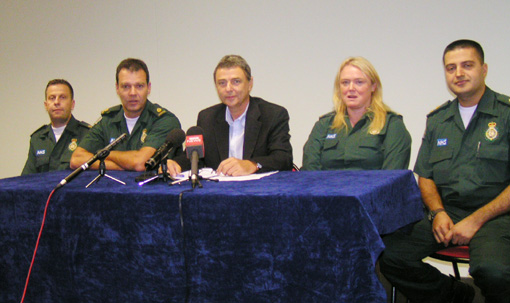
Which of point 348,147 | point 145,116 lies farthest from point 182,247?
point 145,116

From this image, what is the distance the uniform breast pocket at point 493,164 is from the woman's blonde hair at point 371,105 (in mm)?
572

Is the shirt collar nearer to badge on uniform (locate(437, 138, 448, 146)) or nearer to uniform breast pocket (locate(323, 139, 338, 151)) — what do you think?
uniform breast pocket (locate(323, 139, 338, 151))

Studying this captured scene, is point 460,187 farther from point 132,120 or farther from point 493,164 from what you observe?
point 132,120

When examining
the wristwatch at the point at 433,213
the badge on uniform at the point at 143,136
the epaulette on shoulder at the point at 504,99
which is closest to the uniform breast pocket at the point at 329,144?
the wristwatch at the point at 433,213

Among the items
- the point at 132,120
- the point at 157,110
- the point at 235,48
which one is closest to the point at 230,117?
the point at 157,110

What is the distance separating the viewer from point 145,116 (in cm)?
336

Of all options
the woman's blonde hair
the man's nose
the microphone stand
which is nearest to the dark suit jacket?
the woman's blonde hair

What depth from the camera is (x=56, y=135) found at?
13.2 ft

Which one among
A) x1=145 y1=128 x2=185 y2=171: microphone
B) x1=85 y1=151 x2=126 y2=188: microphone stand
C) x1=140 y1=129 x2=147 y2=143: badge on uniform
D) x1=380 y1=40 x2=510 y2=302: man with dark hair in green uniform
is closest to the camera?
x1=145 y1=128 x2=185 y2=171: microphone

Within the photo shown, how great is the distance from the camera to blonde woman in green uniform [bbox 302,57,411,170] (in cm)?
272

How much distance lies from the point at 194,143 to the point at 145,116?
1.50 m

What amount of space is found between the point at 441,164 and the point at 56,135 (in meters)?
3.07

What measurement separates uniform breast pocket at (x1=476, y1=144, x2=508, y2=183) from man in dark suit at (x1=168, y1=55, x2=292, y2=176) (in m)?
1.05

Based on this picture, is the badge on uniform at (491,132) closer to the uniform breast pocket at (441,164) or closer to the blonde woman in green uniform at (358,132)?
the uniform breast pocket at (441,164)
